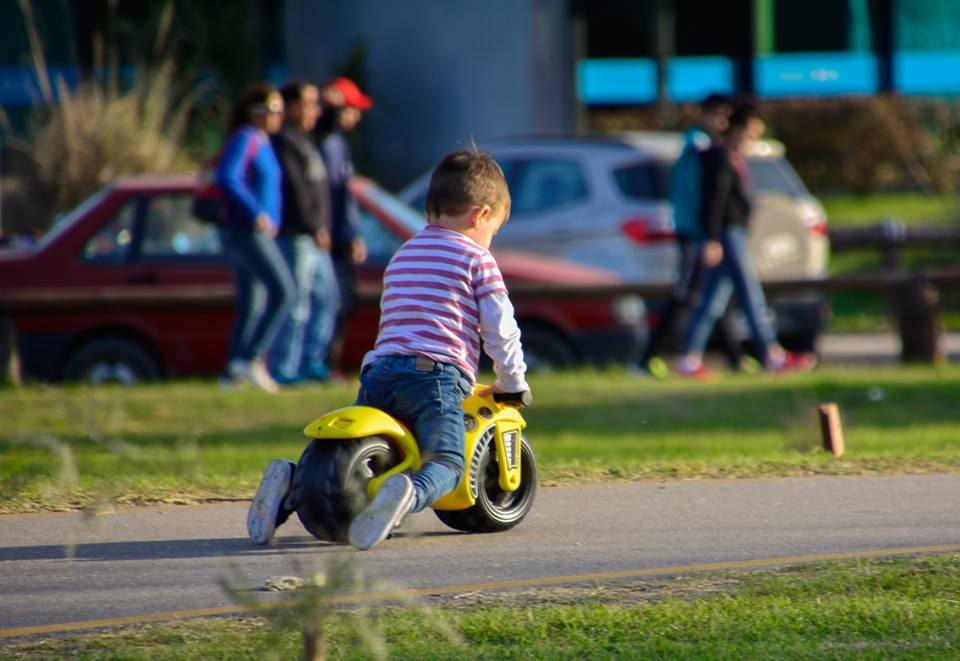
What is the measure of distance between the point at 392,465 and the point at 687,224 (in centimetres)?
693

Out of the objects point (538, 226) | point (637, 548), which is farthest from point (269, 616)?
point (538, 226)

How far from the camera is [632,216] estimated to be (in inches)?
523

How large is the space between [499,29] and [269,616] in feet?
63.5

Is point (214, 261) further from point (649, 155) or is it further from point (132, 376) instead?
point (649, 155)

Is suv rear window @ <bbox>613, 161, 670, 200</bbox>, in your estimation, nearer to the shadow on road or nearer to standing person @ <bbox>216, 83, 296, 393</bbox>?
standing person @ <bbox>216, 83, 296, 393</bbox>

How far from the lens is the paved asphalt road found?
199 inches

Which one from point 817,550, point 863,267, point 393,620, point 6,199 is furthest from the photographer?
point 863,267

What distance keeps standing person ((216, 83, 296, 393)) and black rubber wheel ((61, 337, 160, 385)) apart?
1.14 metres

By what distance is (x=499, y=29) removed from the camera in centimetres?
2256

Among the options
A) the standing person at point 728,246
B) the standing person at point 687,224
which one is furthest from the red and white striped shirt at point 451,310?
the standing person at point 728,246

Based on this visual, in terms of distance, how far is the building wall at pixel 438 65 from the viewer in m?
22.6

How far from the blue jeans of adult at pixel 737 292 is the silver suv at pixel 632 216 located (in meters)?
1.09

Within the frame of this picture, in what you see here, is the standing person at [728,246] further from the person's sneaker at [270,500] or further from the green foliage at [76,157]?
the person's sneaker at [270,500]

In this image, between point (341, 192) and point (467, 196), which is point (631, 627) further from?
point (341, 192)
